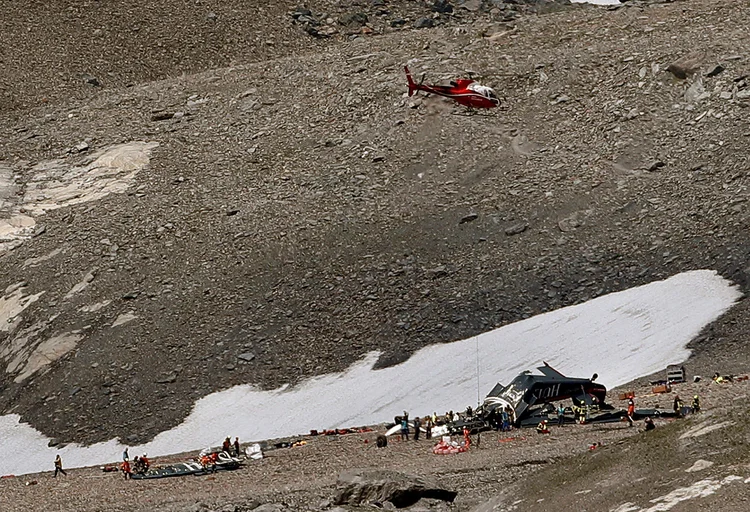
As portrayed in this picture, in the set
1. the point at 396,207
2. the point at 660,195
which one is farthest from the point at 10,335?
the point at 660,195

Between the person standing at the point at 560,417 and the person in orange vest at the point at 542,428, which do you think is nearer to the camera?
the person in orange vest at the point at 542,428

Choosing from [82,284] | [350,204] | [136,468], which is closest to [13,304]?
[82,284]

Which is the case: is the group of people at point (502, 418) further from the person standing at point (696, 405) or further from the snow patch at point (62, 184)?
the snow patch at point (62, 184)

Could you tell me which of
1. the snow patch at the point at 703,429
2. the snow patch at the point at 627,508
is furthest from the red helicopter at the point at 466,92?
the snow patch at the point at 627,508

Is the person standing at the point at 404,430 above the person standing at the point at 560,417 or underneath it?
above

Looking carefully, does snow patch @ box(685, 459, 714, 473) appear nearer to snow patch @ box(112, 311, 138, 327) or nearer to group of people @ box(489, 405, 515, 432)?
group of people @ box(489, 405, 515, 432)

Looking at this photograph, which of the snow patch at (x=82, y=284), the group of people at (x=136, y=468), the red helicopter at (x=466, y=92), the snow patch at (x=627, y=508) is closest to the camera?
the snow patch at (x=627, y=508)

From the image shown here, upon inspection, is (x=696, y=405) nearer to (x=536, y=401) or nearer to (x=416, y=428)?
(x=536, y=401)

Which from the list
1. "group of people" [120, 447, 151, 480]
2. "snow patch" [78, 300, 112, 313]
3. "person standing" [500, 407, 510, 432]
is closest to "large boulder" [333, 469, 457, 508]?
"person standing" [500, 407, 510, 432]

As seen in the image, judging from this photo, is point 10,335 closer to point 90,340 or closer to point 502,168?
point 90,340
